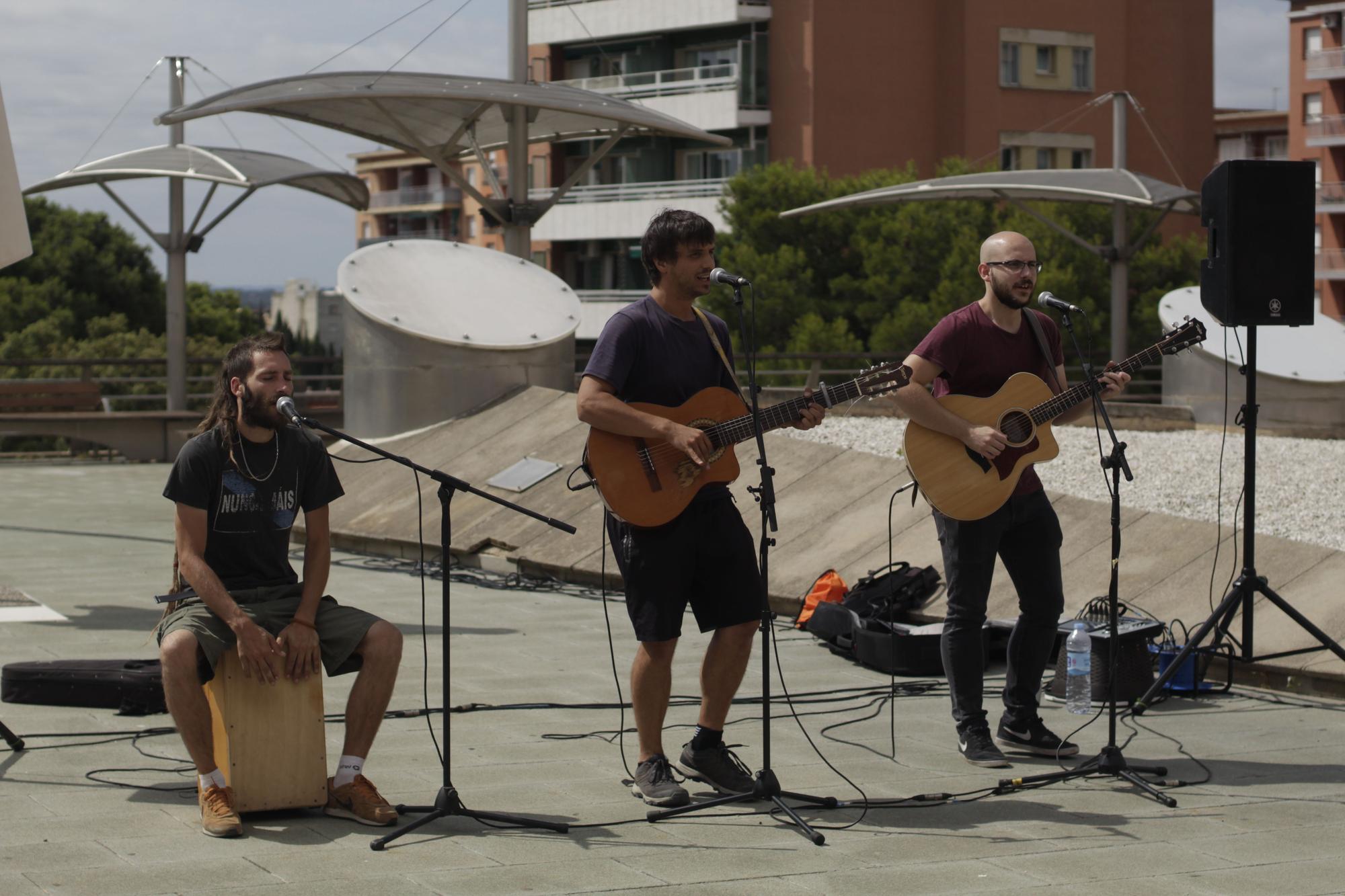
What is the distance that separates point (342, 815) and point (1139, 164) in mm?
50353

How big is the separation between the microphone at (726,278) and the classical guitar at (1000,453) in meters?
1.19

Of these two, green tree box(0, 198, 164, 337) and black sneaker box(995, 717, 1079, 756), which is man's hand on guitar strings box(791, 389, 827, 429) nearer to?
black sneaker box(995, 717, 1079, 756)

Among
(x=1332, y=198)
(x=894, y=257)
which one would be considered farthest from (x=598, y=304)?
(x=1332, y=198)

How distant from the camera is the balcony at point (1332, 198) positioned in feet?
228

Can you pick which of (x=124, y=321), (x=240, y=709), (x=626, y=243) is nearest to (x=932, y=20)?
(x=626, y=243)

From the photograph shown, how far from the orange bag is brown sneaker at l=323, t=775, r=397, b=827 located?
4.47 meters

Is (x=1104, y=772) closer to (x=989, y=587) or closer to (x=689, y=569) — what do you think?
(x=989, y=587)

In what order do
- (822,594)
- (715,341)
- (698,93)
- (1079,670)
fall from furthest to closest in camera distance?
(698,93), (822,594), (1079,670), (715,341)

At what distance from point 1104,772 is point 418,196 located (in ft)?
317

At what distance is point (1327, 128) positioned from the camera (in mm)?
70938

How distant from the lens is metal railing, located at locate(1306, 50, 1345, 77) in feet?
232

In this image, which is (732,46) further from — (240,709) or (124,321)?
(240,709)

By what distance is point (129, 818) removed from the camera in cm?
550

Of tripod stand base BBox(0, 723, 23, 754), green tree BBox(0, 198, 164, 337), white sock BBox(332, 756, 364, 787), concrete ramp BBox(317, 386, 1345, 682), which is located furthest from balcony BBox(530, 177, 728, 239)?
white sock BBox(332, 756, 364, 787)
